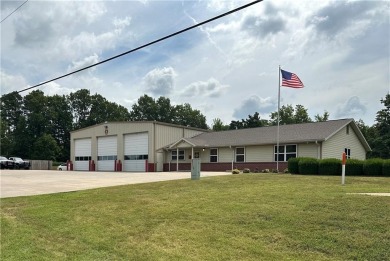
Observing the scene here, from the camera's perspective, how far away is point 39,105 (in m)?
88.6

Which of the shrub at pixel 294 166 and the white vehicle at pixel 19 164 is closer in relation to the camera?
the shrub at pixel 294 166

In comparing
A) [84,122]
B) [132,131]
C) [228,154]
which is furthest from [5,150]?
[228,154]

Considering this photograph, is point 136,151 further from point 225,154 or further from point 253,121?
point 253,121

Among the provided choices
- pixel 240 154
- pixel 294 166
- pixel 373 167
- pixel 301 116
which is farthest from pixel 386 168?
pixel 301 116

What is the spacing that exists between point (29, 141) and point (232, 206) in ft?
274

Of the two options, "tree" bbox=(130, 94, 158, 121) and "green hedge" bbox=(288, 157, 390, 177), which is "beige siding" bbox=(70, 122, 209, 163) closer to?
"green hedge" bbox=(288, 157, 390, 177)

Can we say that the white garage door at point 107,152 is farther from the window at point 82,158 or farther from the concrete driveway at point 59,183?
the concrete driveway at point 59,183

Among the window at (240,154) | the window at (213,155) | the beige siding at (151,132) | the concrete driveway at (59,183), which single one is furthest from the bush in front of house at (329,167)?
the beige siding at (151,132)

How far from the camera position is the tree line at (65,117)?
7975cm

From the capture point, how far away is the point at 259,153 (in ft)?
110

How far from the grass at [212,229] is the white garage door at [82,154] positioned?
132 feet

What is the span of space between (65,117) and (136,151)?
5478 centimetres

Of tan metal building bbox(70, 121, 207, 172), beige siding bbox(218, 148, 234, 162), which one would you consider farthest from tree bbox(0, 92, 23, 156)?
beige siding bbox(218, 148, 234, 162)

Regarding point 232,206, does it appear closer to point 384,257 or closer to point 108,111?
point 384,257
